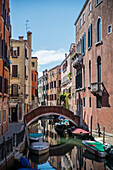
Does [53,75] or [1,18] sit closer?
[1,18]

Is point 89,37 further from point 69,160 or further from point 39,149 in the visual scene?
point 69,160

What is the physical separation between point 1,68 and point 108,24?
9443mm

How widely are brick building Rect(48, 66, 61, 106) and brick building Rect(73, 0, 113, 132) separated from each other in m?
22.8

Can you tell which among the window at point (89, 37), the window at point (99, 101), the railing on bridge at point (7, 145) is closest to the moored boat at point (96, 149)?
the window at point (99, 101)

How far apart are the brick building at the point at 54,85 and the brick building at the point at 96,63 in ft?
74.9

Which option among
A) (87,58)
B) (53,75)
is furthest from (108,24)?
(53,75)

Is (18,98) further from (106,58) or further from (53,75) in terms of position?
(53,75)

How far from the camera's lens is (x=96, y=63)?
20484 millimetres

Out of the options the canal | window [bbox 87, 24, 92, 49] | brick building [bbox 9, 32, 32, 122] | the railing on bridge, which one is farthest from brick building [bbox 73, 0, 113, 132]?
brick building [bbox 9, 32, 32, 122]

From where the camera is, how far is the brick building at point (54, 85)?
49438 millimetres

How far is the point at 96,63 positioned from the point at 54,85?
31.6m

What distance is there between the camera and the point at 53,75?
5288 cm

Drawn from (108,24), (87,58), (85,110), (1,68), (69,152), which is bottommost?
(69,152)

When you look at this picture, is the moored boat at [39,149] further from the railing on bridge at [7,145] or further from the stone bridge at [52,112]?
the stone bridge at [52,112]
